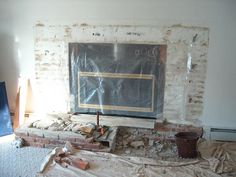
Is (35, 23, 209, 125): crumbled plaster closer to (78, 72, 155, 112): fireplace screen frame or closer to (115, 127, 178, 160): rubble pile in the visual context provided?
(78, 72, 155, 112): fireplace screen frame

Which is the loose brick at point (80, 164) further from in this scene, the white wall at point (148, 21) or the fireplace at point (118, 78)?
the white wall at point (148, 21)

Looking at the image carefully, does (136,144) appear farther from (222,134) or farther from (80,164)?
(222,134)

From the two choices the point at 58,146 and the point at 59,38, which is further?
the point at 59,38

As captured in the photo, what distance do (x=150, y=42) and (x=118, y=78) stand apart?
0.72m

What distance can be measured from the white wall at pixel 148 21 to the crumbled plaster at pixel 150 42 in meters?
0.10

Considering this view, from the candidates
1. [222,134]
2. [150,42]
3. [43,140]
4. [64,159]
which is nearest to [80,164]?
[64,159]

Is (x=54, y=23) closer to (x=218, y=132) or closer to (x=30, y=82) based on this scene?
(x=30, y=82)

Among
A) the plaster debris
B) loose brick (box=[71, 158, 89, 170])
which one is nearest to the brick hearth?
the plaster debris

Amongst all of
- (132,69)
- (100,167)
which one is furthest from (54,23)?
(100,167)

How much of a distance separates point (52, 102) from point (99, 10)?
165cm

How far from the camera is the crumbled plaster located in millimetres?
3983

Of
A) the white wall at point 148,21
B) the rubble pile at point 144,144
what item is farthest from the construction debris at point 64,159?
the white wall at point 148,21

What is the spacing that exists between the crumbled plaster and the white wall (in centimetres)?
10

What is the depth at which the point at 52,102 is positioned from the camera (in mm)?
4559
